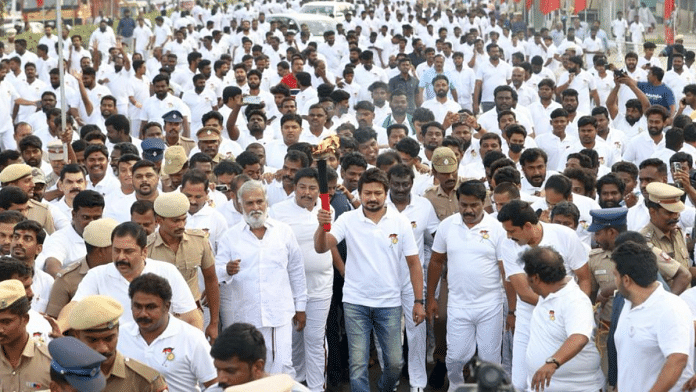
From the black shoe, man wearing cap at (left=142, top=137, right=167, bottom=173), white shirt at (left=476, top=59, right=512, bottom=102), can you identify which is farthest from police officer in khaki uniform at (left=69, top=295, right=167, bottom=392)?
white shirt at (left=476, top=59, right=512, bottom=102)

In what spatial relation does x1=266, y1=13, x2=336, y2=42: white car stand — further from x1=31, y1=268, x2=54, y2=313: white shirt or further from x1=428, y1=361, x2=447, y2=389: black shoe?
x1=31, y1=268, x2=54, y2=313: white shirt

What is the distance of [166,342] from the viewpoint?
226 inches

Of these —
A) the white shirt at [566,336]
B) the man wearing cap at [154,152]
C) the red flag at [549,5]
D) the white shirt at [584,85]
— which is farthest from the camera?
the red flag at [549,5]

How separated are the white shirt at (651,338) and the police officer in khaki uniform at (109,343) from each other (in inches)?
94.0

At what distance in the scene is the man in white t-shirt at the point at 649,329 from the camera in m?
5.72

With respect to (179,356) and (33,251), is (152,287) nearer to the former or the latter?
(179,356)

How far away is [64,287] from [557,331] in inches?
114

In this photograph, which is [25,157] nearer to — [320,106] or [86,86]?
[320,106]

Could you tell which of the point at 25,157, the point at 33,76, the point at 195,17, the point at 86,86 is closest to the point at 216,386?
the point at 25,157

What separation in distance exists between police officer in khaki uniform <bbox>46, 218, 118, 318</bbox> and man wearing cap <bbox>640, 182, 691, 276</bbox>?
3.45 m

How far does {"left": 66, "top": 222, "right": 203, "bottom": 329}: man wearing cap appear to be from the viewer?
642 centimetres

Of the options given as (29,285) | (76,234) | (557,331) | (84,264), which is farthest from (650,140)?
(29,285)

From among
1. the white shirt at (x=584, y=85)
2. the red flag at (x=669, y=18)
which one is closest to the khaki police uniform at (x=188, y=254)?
the white shirt at (x=584, y=85)

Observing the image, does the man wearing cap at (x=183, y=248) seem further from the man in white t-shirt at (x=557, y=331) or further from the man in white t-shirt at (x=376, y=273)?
the man in white t-shirt at (x=557, y=331)
